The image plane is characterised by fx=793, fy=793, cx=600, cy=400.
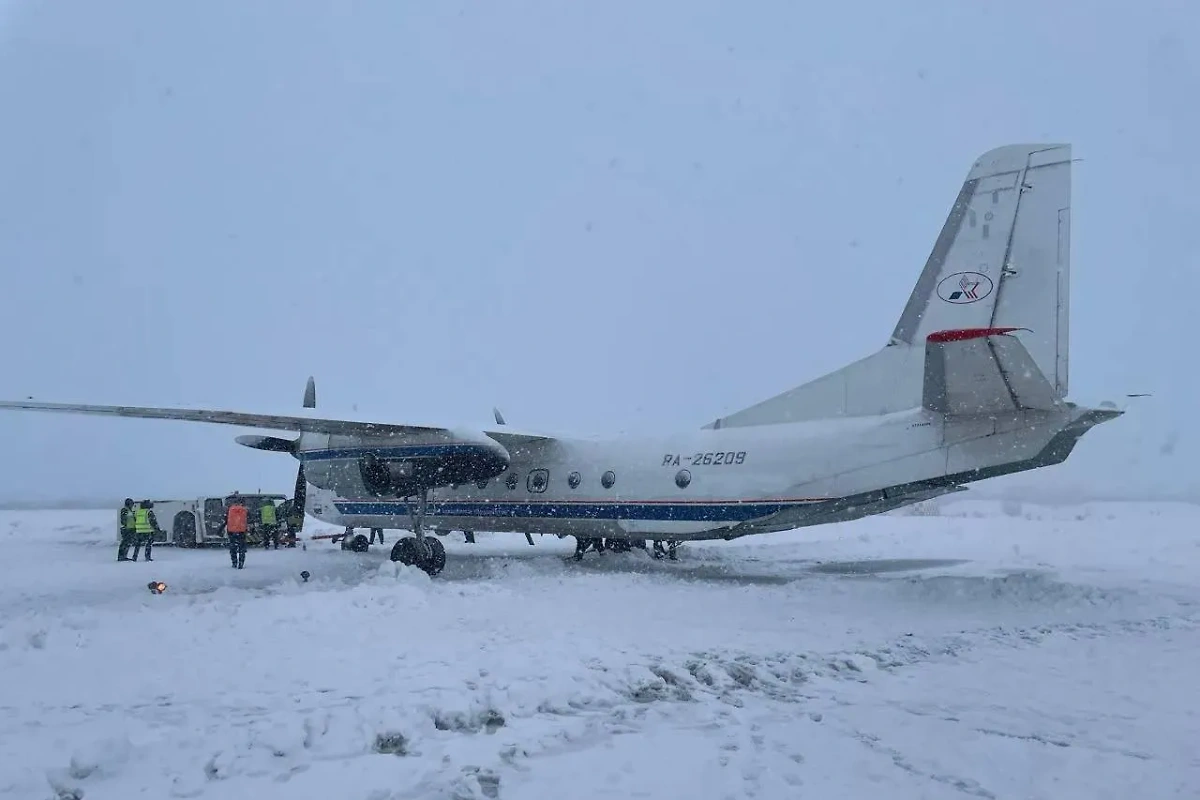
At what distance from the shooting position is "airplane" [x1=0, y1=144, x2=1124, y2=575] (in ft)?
33.3

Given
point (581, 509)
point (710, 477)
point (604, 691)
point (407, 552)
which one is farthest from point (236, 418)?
point (604, 691)

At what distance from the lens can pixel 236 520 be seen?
15.7 metres

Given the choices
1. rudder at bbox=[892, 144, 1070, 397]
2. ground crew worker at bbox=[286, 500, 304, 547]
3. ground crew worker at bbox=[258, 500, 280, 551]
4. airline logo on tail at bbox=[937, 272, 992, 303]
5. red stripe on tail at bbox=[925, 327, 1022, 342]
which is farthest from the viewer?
ground crew worker at bbox=[286, 500, 304, 547]

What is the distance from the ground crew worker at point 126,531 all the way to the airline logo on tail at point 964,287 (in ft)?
58.0

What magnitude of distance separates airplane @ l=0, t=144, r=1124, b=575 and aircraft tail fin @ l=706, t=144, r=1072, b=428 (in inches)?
0.7

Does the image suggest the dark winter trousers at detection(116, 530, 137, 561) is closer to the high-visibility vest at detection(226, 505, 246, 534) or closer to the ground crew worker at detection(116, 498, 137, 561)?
the ground crew worker at detection(116, 498, 137, 561)

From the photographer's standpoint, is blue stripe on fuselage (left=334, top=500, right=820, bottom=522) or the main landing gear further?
the main landing gear

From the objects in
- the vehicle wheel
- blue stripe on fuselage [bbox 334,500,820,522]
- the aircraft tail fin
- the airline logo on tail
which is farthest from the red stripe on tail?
the vehicle wheel

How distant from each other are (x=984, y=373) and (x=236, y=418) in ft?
37.3

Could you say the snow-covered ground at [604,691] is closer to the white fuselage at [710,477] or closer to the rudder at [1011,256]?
the white fuselage at [710,477]

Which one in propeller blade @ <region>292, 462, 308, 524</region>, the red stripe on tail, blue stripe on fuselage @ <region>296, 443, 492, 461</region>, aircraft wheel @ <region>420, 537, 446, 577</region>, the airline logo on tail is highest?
the airline logo on tail

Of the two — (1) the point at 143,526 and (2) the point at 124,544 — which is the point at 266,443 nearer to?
(1) the point at 143,526

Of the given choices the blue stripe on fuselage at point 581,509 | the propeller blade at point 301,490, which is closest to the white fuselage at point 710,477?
the blue stripe on fuselage at point 581,509

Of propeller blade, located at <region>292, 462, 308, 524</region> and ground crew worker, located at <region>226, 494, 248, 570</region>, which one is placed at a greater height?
propeller blade, located at <region>292, 462, 308, 524</region>
